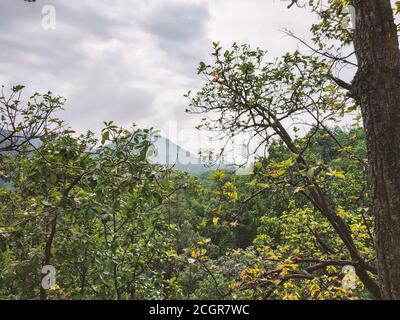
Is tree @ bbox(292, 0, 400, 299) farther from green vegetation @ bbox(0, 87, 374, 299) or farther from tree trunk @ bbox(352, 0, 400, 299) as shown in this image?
green vegetation @ bbox(0, 87, 374, 299)

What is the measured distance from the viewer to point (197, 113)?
552cm

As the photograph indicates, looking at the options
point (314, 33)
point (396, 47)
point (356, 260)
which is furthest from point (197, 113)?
point (396, 47)

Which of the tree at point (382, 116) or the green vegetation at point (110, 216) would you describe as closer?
the tree at point (382, 116)

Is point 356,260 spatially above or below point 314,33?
below

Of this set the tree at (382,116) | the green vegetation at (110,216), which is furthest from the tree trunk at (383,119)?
the green vegetation at (110,216)

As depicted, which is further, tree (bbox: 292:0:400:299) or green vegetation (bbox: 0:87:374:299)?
green vegetation (bbox: 0:87:374:299)

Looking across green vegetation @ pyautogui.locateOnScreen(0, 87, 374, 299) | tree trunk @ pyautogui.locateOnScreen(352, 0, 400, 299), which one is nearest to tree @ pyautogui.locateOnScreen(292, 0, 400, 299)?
tree trunk @ pyautogui.locateOnScreen(352, 0, 400, 299)

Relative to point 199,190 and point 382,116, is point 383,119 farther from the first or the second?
point 199,190

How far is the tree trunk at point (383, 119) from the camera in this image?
2053mm

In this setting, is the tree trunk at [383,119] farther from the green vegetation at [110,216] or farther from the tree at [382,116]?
the green vegetation at [110,216]

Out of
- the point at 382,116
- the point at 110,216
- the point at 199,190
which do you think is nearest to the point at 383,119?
the point at 382,116

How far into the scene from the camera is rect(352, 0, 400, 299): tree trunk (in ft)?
6.73
